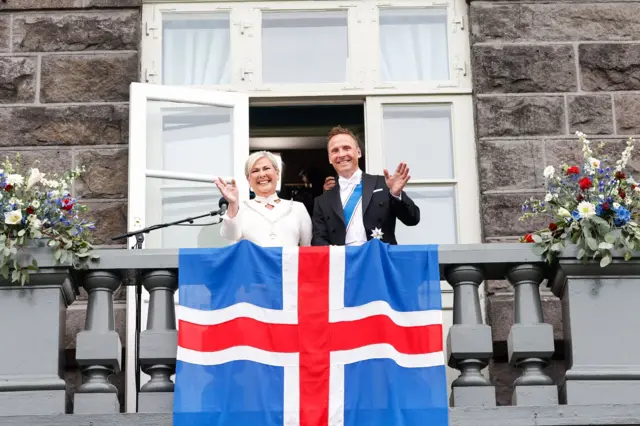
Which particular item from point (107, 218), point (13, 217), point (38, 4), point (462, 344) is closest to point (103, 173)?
point (107, 218)

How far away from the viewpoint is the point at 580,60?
10.5m

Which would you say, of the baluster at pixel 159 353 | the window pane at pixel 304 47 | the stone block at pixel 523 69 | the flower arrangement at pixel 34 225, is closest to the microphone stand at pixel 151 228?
the flower arrangement at pixel 34 225

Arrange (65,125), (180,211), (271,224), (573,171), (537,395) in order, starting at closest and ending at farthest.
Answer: (537,395) → (573,171) → (271,224) → (180,211) → (65,125)

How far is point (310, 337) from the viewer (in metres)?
7.99

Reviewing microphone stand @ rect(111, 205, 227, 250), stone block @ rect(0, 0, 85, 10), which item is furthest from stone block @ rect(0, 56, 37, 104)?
microphone stand @ rect(111, 205, 227, 250)

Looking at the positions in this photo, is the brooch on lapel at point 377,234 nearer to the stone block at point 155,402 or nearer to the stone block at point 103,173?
the stone block at point 155,402

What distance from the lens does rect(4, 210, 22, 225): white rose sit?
8.05 metres

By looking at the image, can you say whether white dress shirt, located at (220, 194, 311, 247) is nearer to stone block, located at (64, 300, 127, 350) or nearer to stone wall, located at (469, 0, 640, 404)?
stone block, located at (64, 300, 127, 350)

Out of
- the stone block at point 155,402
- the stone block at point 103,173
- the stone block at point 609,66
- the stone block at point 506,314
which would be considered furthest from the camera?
the stone block at point 609,66

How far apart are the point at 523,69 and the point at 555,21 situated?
0.41 m

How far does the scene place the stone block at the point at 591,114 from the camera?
10.4 m

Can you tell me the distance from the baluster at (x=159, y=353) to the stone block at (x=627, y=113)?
11.6ft

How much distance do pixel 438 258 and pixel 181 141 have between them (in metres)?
2.55

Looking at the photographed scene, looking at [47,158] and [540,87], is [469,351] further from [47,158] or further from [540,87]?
[47,158]
